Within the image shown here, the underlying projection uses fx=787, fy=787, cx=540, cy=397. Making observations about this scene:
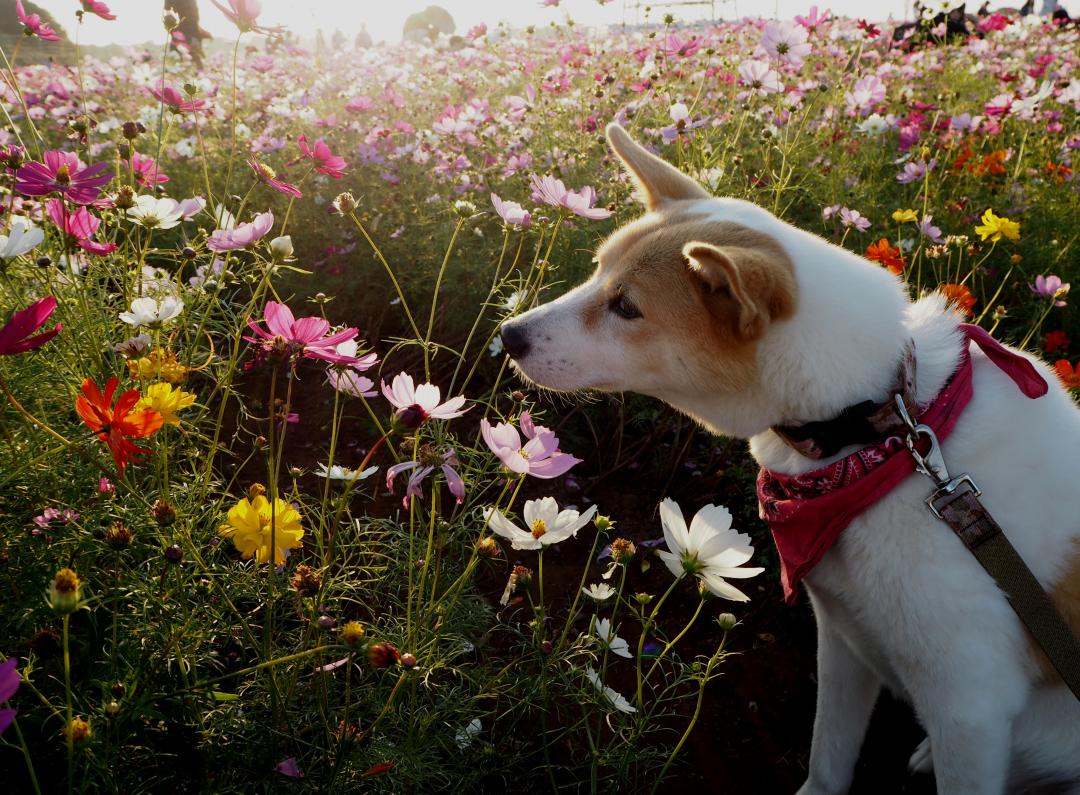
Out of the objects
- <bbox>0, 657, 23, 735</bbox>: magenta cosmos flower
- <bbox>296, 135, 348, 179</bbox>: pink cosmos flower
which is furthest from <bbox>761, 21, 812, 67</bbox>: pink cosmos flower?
<bbox>0, 657, 23, 735</bbox>: magenta cosmos flower

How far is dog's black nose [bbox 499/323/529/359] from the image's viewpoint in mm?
1731

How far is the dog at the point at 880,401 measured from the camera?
1.42 m

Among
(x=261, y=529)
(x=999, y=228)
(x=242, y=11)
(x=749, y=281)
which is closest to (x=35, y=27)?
(x=242, y=11)

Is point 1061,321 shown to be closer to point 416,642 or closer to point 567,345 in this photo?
point 567,345

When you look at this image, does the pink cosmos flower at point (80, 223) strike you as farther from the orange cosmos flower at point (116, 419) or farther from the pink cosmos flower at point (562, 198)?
the pink cosmos flower at point (562, 198)

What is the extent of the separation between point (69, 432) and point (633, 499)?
1.86m

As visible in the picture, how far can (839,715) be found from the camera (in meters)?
1.91

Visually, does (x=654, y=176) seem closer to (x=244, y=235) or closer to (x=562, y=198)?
(x=562, y=198)

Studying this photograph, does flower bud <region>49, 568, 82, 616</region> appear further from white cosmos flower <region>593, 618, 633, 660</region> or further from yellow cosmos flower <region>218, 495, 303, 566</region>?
white cosmos flower <region>593, 618, 633, 660</region>

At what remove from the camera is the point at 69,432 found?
1748 mm

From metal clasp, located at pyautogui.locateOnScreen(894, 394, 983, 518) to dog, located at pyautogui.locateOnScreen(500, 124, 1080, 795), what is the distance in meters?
0.03

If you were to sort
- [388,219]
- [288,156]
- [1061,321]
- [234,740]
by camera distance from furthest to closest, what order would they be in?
1. [288,156]
2. [388,219]
3. [1061,321]
4. [234,740]

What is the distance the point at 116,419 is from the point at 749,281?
3.48 ft

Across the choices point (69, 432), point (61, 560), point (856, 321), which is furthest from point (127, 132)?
point (856, 321)
